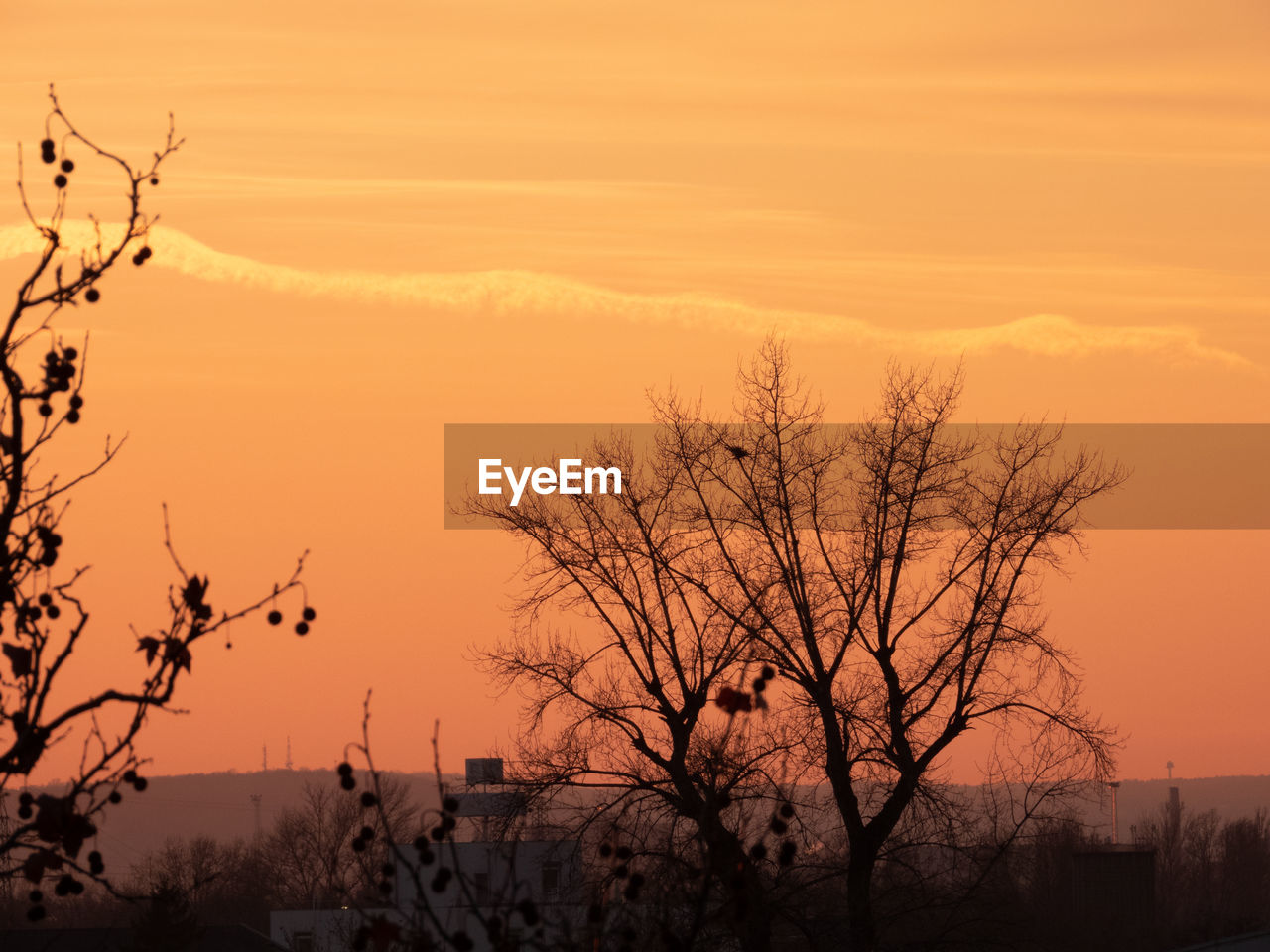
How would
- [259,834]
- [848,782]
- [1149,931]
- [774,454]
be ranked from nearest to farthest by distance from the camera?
[848,782] < [774,454] < [1149,931] < [259,834]

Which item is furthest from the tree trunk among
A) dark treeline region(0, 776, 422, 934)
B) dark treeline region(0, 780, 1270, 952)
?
dark treeline region(0, 776, 422, 934)

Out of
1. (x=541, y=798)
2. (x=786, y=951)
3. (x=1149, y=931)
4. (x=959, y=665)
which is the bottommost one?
(x=1149, y=931)

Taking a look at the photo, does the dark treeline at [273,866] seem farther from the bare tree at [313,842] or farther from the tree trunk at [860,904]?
the tree trunk at [860,904]

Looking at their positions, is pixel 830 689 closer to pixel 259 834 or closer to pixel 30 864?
pixel 30 864

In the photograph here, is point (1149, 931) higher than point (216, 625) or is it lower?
lower

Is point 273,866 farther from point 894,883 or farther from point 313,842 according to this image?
point 894,883

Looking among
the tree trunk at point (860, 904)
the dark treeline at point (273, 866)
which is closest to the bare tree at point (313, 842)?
the dark treeline at point (273, 866)

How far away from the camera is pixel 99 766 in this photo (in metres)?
6.29

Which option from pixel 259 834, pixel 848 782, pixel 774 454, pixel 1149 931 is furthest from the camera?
pixel 259 834

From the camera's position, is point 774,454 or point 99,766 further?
point 774,454

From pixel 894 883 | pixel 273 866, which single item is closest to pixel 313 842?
pixel 273 866

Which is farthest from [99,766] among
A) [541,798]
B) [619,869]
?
[541,798]

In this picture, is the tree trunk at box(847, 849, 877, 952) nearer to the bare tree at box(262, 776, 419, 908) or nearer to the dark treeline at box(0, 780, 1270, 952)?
the dark treeline at box(0, 780, 1270, 952)

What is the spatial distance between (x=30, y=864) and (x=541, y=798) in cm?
1781
